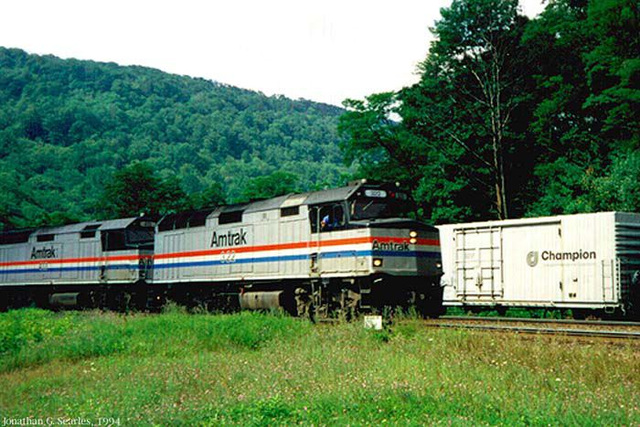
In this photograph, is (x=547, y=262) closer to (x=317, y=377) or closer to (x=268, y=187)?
(x=317, y=377)

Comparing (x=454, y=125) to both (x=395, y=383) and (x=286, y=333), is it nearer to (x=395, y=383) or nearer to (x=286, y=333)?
(x=286, y=333)

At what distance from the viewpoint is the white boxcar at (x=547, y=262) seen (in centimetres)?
2230

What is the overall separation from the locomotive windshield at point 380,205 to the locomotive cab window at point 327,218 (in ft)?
1.60

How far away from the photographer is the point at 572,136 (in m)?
38.3

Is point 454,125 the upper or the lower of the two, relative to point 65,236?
upper

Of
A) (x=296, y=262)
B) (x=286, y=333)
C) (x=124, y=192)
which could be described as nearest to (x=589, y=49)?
(x=296, y=262)

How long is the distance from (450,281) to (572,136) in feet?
52.2

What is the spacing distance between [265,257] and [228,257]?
2422mm

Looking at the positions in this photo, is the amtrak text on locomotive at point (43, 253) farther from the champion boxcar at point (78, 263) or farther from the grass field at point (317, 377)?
the grass field at point (317, 377)

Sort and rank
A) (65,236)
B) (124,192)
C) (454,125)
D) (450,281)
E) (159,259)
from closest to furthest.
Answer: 1. (450,281)
2. (159,259)
3. (65,236)
4. (454,125)
5. (124,192)

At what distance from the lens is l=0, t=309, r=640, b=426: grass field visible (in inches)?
390

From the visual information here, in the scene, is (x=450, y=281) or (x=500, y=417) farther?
(x=450, y=281)

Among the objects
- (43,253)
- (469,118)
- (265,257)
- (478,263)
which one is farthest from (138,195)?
(478,263)

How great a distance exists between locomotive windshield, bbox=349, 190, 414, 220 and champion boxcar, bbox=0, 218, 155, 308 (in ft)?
46.6
